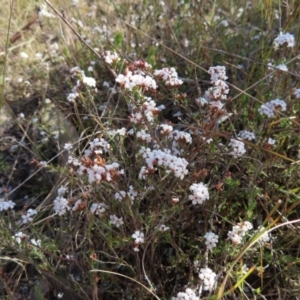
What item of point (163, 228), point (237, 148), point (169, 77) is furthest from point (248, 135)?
point (163, 228)

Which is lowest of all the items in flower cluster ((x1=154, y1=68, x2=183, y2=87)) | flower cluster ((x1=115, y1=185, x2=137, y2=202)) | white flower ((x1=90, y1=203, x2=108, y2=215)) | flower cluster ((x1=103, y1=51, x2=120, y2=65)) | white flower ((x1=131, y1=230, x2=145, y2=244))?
white flower ((x1=131, y1=230, x2=145, y2=244))

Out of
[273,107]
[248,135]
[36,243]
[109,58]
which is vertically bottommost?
[36,243]

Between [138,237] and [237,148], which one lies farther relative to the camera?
[237,148]

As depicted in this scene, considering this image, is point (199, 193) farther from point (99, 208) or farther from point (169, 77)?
point (169, 77)

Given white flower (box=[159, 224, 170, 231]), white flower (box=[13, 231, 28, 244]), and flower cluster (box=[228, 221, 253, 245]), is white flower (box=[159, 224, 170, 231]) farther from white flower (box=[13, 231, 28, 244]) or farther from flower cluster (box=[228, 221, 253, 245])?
white flower (box=[13, 231, 28, 244])

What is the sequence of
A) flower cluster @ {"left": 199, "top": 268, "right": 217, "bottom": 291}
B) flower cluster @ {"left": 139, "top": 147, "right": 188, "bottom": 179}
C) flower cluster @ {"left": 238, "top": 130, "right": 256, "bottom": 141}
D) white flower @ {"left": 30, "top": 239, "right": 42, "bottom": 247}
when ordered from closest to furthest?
flower cluster @ {"left": 139, "top": 147, "right": 188, "bottom": 179}, flower cluster @ {"left": 199, "top": 268, "right": 217, "bottom": 291}, white flower @ {"left": 30, "top": 239, "right": 42, "bottom": 247}, flower cluster @ {"left": 238, "top": 130, "right": 256, "bottom": 141}

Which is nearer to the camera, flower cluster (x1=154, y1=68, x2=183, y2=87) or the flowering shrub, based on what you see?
the flowering shrub

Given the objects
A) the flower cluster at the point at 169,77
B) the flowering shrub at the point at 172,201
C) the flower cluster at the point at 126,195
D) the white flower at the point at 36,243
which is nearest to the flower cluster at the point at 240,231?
the flowering shrub at the point at 172,201

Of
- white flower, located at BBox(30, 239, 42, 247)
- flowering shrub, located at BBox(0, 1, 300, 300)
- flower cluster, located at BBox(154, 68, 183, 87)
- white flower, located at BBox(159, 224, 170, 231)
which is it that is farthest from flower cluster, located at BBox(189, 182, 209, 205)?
white flower, located at BBox(30, 239, 42, 247)

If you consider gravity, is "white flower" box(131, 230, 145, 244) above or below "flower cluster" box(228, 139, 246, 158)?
below

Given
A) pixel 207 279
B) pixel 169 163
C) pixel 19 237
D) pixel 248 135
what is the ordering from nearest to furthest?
pixel 169 163
pixel 207 279
pixel 19 237
pixel 248 135

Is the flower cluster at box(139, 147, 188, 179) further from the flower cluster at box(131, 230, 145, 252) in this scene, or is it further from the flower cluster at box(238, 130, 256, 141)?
the flower cluster at box(238, 130, 256, 141)

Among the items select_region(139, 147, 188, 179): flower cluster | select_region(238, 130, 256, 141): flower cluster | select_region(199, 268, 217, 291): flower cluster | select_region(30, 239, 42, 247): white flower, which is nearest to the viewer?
select_region(139, 147, 188, 179): flower cluster

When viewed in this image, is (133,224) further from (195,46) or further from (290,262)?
(195,46)
